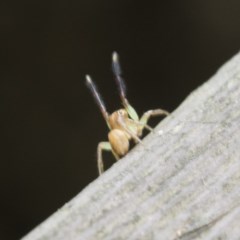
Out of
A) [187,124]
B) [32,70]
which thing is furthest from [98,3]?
[187,124]

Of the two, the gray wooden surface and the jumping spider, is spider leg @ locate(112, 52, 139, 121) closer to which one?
the jumping spider

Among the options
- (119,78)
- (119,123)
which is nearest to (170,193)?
(119,78)

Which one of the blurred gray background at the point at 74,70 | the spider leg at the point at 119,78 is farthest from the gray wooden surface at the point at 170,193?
the blurred gray background at the point at 74,70

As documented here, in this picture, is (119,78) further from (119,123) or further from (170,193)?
(170,193)

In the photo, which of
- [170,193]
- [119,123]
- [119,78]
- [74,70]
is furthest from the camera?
[74,70]

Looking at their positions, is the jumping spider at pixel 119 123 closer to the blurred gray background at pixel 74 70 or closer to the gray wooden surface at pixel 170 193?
the gray wooden surface at pixel 170 193

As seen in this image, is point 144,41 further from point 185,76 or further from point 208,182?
point 208,182

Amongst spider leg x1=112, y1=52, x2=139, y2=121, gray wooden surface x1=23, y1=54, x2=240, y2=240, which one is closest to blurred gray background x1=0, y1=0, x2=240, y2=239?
spider leg x1=112, y1=52, x2=139, y2=121
